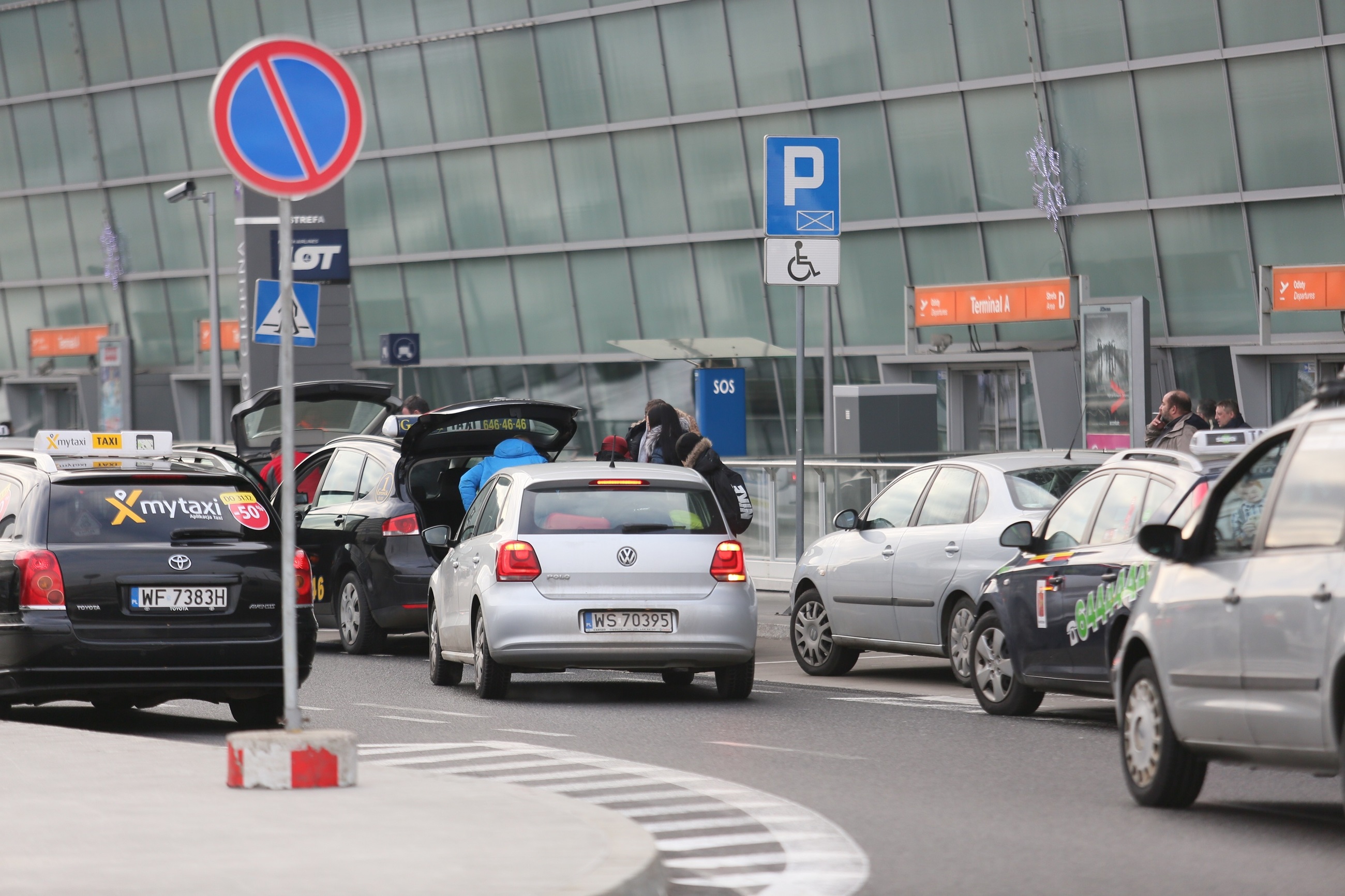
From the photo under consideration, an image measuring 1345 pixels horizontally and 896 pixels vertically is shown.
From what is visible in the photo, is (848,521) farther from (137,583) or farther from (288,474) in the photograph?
(288,474)

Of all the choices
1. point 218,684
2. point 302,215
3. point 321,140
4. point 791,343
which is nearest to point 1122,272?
point 791,343

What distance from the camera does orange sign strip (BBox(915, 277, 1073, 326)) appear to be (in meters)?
36.3

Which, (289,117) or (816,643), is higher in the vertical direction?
(289,117)

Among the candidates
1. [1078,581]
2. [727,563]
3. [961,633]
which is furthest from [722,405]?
[1078,581]

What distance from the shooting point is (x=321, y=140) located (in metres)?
8.34

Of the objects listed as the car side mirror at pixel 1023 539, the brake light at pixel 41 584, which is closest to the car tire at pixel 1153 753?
the car side mirror at pixel 1023 539

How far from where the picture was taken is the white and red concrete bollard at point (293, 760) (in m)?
8.44

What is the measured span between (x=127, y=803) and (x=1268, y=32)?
1123 inches

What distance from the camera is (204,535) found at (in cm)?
1192

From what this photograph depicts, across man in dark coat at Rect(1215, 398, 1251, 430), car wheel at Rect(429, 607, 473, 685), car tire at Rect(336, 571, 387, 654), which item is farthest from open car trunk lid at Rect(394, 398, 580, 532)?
man in dark coat at Rect(1215, 398, 1251, 430)

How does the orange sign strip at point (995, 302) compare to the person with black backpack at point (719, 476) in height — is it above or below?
above

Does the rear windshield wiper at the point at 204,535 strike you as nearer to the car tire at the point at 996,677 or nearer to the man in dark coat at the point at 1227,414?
the car tire at the point at 996,677

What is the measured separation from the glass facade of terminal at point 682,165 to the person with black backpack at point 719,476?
17.5 metres

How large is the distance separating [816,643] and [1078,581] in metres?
4.14
